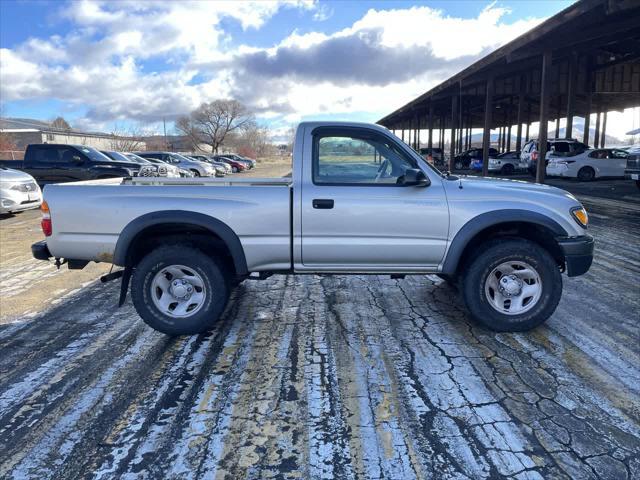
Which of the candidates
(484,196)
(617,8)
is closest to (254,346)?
(484,196)

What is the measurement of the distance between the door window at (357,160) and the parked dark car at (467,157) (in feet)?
93.0

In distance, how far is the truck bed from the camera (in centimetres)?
415

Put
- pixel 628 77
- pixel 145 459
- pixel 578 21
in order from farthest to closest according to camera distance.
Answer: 1. pixel 628 77
2. pixel 578 21
3. pixel 145 459

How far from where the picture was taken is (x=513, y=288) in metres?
4.38

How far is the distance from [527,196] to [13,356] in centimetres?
464

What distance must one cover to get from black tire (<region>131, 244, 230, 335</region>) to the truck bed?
1.04 ft

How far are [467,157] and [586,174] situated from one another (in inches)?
458

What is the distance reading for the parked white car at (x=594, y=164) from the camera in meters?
20.7

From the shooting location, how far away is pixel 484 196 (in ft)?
14.0

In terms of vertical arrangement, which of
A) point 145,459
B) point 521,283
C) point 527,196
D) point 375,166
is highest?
point 375,166

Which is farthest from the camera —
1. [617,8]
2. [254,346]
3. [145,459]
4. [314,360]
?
[617,8]

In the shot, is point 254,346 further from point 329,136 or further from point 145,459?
point 329,136

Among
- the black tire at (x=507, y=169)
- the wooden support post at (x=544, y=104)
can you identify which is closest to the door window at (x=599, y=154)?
the wooden support post at (x=544, y=104)

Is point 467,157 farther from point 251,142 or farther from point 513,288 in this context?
point 251,142
